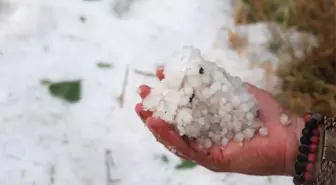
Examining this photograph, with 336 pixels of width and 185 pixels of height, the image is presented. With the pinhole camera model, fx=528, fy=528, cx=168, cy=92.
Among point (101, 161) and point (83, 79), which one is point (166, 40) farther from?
point (101, 161)

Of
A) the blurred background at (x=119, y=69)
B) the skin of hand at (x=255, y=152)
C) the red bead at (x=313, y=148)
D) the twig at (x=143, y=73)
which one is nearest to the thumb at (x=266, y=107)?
→ the skin of hand at (x=255, y=152)

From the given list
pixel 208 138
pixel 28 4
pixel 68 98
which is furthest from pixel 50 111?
pixel 208 138

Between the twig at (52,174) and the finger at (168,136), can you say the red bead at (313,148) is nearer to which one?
the finger at (168,136)

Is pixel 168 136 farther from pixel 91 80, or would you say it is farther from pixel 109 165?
pixel 91 80

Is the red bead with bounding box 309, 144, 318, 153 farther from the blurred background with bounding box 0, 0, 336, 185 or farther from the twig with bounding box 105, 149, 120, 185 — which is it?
the twig with bounding box 105, 149, 120, 185

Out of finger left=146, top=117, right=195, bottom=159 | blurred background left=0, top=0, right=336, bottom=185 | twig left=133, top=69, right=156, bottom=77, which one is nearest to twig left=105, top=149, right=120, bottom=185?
blurred background left=0, top=0, right=336, bottom=185

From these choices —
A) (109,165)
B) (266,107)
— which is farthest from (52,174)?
(266,107)
